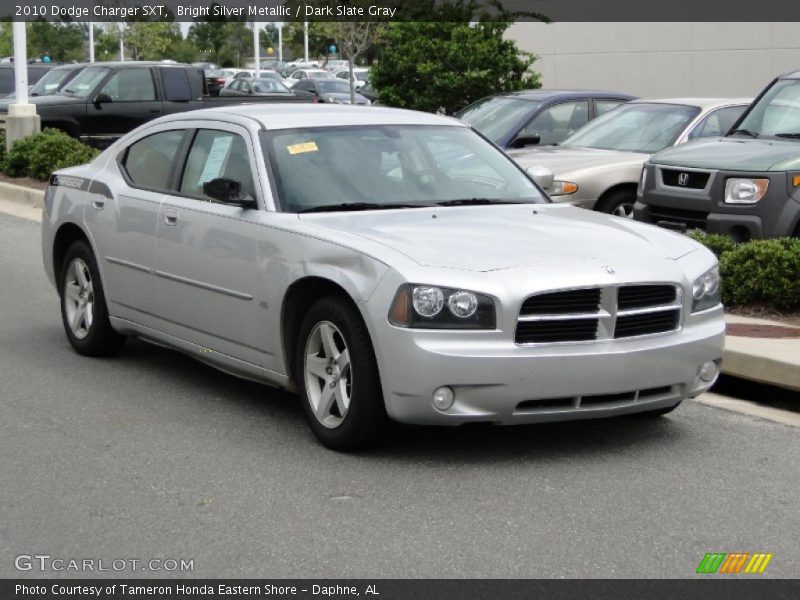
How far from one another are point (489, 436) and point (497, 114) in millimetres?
9025

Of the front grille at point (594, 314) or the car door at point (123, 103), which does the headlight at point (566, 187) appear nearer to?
the front grille at point (594, 314)

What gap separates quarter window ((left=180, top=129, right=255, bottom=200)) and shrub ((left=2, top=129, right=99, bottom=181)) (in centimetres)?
1245

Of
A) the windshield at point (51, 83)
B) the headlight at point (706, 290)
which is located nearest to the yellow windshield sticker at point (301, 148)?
the headlight at point (706, 290)

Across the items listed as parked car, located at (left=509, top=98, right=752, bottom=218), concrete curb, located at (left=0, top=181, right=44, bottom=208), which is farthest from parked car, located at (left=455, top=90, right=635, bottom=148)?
concrete curb, located at (left=0, top=181, right=44, bottom=208)

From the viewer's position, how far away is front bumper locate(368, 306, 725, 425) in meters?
5.96

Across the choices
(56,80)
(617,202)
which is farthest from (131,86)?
(617,202)

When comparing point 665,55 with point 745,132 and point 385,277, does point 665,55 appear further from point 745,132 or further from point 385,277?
point 385,277

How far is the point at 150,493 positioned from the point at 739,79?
21359 mm

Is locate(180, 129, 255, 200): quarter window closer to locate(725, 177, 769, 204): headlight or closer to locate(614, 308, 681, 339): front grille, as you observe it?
locate(614, 308, 681, 339): front grille

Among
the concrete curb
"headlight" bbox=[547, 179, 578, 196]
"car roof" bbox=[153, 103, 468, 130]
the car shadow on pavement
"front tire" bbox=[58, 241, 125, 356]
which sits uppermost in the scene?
"car roof" bbox=[153, 103, 468, 130]

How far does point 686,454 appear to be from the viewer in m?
6.53

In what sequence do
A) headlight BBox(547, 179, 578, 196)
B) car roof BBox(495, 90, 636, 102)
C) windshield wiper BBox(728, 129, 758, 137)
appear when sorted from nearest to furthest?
1. windshield wiper BBox(728, 129, 758, 137)
2. headlight BBox(547, 179, 578, 196)
3. car roof BBox(495, 90, 636, 102)

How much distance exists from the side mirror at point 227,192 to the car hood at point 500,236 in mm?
436

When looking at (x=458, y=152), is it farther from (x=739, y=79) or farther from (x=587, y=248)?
(x=739, y=79)
